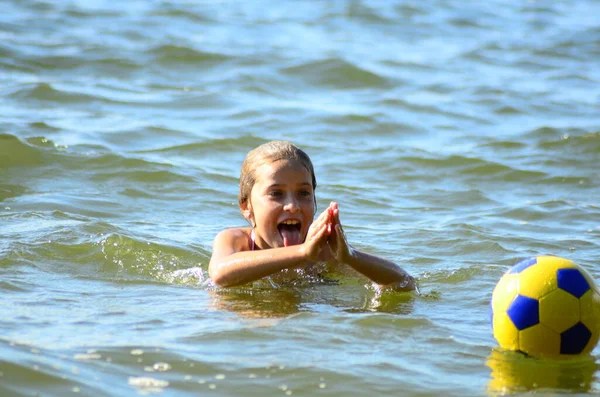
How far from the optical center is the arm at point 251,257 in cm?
540

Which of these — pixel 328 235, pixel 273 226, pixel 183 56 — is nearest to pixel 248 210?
pixel 273 226

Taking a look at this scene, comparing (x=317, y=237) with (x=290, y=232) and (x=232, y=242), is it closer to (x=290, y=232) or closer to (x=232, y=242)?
(x=290, y=232)

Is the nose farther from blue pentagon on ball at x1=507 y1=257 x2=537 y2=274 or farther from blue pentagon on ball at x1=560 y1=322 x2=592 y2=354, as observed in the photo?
blue pentagon on ball at x1=560 y1=322 x2=592 y2=354

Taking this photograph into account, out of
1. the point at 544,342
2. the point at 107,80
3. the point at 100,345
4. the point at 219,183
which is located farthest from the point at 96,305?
the point at 107,80

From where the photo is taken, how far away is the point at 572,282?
195 inches

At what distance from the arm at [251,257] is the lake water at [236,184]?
0.19m

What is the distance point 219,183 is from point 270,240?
357cm

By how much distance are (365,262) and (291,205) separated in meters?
0.64

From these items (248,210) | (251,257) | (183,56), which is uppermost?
(183,56)

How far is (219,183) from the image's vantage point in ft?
32.3

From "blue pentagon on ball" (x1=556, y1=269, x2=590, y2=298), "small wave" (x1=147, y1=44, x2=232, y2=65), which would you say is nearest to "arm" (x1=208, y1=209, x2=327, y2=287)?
"blue pentagon on ball" (x1=556, y1=269, x2=590, y2=298)

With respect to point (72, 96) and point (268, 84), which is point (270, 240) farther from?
point (268, 84)

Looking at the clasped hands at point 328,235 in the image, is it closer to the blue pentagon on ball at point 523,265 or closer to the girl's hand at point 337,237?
the girl's hand at point 337,237

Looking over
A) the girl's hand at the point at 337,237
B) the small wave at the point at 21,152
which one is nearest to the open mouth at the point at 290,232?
the girl's hand at the point at 337,237
